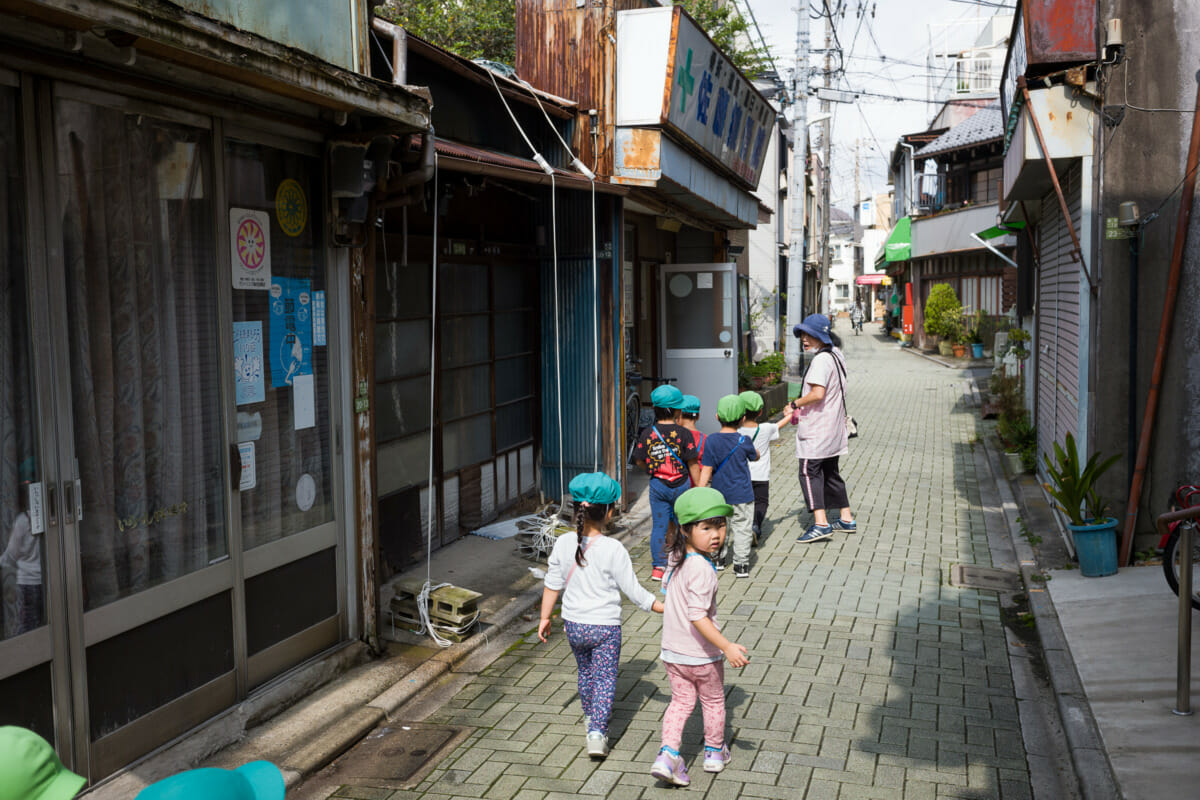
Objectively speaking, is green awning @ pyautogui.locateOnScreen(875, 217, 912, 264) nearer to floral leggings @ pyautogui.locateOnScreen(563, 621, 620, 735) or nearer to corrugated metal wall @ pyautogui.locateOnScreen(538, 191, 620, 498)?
corrugated metal wall @ pyautogui.locateOnScreen(538, 191, 620, 498)

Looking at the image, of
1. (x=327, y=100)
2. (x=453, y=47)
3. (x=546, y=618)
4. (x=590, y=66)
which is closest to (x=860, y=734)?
(x=546, y=618)

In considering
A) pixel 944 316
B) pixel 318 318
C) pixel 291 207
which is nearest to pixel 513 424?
pixel 318 318

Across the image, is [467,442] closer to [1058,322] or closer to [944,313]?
[1058,322]

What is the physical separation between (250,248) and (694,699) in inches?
136

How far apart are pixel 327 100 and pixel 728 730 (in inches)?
158

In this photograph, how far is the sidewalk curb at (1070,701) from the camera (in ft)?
15.3

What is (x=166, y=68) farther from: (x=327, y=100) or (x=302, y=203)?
(x=302, y=203)

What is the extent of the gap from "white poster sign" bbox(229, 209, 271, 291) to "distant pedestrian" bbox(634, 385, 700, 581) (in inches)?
129

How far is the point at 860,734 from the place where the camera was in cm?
532

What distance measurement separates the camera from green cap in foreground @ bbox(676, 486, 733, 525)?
4.71 meters

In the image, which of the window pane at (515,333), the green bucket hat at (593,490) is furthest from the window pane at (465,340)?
the green bucket hat at (593,490)

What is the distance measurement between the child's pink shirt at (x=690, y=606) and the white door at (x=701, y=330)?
916cm

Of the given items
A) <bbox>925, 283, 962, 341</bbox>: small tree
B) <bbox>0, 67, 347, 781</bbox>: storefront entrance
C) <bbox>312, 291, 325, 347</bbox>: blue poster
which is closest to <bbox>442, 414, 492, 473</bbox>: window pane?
<bbox>0, 67, 347, 781</bbox>: storefront entrance

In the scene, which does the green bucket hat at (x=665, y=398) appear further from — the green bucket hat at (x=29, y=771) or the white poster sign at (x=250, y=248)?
the green bucket hat at (x=29, y=771)
